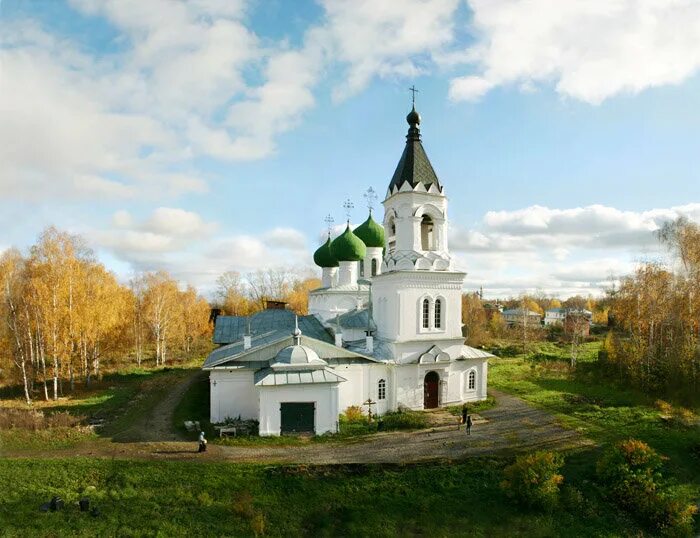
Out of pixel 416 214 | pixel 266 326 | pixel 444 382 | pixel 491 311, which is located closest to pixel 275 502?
pixel 444 382

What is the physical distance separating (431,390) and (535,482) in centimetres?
862

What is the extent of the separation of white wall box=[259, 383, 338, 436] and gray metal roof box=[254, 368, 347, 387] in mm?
241

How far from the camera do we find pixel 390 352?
64.1ft

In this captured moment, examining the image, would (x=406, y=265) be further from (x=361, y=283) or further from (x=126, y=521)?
(x=126, y=521)

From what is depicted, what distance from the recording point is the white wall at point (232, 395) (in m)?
17.8

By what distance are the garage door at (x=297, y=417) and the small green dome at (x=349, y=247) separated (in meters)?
10.6

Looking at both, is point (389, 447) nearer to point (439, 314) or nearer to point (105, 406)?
point (439, 314)

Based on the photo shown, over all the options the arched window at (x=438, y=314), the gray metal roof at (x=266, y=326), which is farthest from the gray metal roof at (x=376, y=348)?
the arched window at (x=438, y=314)

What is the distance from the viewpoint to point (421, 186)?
780 inches

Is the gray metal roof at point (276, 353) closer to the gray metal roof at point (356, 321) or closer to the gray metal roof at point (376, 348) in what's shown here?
the gray metal roof at point (376, 348)

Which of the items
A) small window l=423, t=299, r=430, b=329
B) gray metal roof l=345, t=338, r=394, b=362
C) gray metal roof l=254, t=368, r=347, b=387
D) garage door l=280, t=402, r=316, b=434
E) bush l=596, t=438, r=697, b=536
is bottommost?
bush l=596, t=438, r=697, b=536

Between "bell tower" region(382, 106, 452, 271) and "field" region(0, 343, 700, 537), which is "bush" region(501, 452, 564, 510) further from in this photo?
"bell tower" region(382, 106, 452, 271)

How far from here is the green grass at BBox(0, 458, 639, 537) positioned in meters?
10.4

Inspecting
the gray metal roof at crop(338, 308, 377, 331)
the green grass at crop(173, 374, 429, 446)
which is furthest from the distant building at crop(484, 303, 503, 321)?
the green grass at crop(173, 374, 429, 446)
